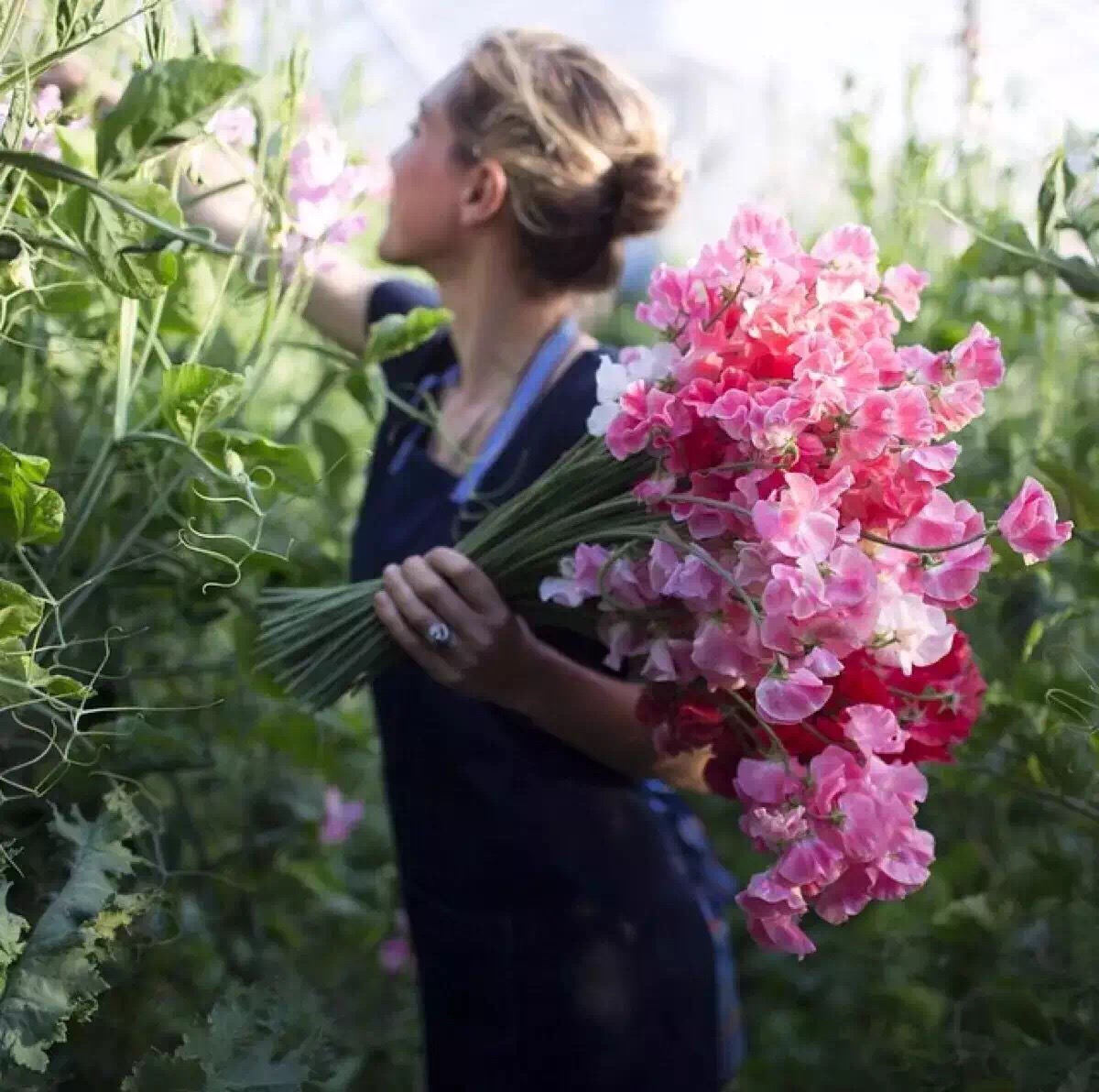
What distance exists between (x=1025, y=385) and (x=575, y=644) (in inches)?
28.7

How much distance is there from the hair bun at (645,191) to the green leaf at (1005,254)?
0.32 m

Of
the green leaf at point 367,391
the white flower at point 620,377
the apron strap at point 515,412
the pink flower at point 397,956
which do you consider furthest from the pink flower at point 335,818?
the white flower at point 620,377

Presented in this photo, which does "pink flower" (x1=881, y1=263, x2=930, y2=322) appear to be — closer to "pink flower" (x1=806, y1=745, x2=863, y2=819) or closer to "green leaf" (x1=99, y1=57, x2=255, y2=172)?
"pink flower" (x1=806, y1=745, x2=863, y2=819)

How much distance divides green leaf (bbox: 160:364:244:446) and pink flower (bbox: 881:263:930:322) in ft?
1.13

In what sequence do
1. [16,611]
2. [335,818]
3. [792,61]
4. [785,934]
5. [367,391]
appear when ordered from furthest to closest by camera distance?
[792,61]
[335,818]
[367,391]
[785,934]
[16,611]

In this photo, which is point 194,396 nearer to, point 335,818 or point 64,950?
point 64,950

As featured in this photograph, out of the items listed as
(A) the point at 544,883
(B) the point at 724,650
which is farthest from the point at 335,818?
(B) the point at 724,650

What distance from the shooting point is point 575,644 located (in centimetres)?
109

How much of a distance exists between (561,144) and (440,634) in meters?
0.48

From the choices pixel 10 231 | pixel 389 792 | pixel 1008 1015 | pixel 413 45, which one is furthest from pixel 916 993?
pixel 413 45

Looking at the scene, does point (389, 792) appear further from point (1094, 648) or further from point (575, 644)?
point (1094, 648)

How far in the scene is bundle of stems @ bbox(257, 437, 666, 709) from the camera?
0.80 m

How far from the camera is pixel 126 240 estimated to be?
694mm

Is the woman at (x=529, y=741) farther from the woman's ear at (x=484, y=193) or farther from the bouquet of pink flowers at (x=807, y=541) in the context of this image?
the bouquet of pink flowers at (x=807, y=541)
